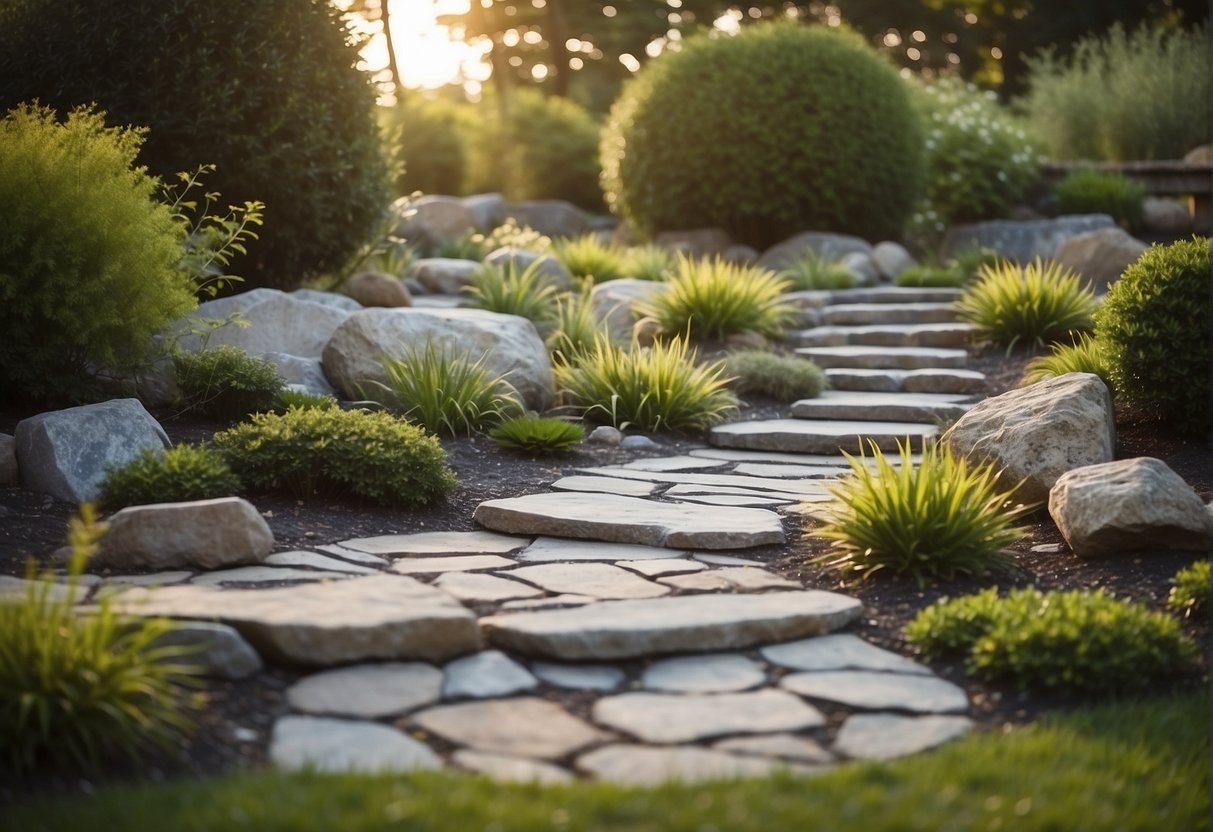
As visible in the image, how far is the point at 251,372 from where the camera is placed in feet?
19.6

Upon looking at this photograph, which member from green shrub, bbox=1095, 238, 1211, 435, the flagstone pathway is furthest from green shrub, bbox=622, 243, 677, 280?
the flagstone pathway

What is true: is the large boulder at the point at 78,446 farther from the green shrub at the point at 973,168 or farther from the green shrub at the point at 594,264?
the green shrub at the point at 973,168

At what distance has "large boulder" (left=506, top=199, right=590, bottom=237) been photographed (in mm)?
15852

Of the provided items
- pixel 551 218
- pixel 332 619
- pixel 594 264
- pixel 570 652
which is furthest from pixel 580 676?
pixel 551 218

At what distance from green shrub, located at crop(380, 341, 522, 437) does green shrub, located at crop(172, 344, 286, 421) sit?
73 cm

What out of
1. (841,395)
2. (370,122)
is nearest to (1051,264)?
(841,395)

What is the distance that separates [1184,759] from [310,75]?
21.6 feet

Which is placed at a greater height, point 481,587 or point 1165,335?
point 1165,335

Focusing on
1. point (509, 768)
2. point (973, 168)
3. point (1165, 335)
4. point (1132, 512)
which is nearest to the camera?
point (509, 768)

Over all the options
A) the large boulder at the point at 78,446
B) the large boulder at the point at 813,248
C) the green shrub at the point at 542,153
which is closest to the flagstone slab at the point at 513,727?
the large boulder at the point at 78,446

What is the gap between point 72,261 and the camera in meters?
5.33

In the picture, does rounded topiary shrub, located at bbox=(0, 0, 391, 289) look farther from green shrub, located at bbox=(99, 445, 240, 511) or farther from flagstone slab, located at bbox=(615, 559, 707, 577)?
flagstone slab, located at bbox=(615, 559, 707, 577)

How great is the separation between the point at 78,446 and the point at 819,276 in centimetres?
685

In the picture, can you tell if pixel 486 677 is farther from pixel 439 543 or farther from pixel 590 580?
pixel 439 543
